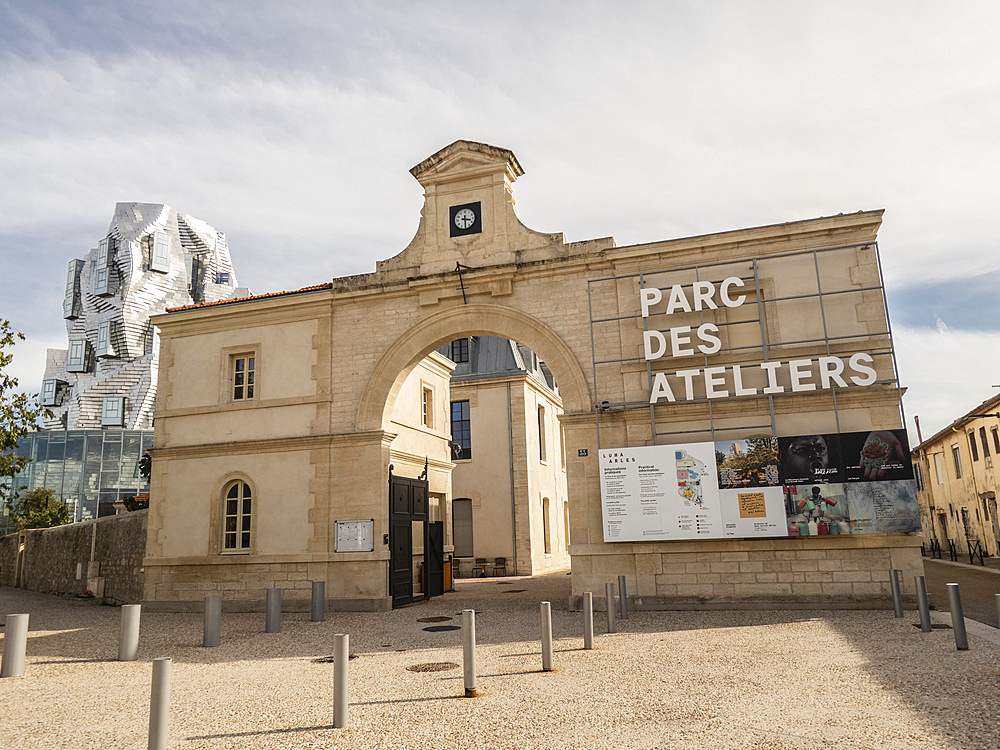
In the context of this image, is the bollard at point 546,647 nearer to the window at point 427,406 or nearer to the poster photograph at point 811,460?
the poster photograph at point 811,460

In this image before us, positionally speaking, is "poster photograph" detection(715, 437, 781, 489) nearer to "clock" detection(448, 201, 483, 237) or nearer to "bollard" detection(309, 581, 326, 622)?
"clock" detection(448, 201, 483, 237)

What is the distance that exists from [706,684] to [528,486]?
18.1 m

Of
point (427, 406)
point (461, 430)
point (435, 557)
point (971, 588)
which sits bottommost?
point (971, 588)

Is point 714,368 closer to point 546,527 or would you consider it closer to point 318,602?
point 318,602

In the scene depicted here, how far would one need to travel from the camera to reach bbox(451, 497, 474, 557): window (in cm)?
2583

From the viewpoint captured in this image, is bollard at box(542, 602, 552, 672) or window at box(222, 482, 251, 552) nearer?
bollard at box(542, 602, 552, 672)

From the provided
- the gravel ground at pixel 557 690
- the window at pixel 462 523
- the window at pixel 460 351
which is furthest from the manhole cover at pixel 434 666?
the window at pixel 460 351

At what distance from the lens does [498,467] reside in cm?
2562

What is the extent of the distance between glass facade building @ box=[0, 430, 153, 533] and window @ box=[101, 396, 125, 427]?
13090 mm

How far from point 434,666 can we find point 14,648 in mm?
4998

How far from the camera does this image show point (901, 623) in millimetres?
10523

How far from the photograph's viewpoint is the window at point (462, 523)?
2583cm

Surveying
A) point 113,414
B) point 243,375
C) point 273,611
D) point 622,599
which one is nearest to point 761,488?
point 622,599

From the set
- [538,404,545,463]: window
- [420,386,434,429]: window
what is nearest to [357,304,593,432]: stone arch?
[420,386,434,429]: window
